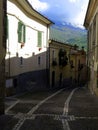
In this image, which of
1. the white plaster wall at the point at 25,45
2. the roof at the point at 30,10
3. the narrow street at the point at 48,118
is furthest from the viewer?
the roof at the point at 30,10

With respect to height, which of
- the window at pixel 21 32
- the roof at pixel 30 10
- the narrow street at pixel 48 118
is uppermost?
the roof at pixel 30 10

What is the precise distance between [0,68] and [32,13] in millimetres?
19689

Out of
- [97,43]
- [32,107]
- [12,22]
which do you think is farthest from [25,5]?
[32,107]

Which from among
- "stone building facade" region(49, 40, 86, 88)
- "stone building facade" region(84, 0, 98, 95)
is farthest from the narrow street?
"stone building facade" region(49, 40, 86, 88)

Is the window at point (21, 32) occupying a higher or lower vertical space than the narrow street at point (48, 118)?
higher

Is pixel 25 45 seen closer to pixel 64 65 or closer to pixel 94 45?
pixel 94 45

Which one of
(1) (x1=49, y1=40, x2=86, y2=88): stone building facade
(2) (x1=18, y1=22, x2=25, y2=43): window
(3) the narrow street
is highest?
(2) (x1=18, y1=22, x2=25, y2=43): window

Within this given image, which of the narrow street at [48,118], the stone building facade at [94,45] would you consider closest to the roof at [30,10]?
the stone building facade at [94,45]

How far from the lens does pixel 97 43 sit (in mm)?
28797

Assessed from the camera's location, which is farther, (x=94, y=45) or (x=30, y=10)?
(x=30, y=10)

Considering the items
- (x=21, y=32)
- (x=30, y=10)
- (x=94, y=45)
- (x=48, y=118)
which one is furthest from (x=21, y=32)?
(x=48, y=118)

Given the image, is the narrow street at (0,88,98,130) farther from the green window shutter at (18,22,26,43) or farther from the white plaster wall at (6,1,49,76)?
the green window shutter at (18,22,26,43)

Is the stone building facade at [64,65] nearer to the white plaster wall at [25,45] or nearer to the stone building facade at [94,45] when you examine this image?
the white plaster wall at [25,45]

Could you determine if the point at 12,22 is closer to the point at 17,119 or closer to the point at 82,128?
the point at 17,119
